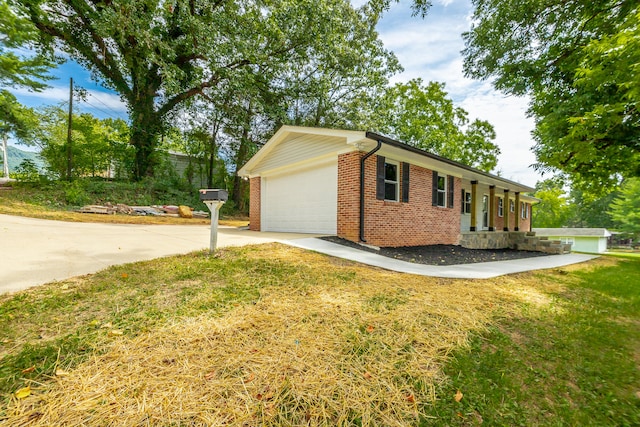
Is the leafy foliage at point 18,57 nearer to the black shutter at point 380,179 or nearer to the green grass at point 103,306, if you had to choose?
the green grass at point 103,306

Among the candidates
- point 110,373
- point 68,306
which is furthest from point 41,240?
point 110,373

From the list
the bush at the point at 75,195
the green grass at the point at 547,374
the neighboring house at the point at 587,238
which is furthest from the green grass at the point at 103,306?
the neighboring house at the point at 587,238

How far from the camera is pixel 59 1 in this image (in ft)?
39.7

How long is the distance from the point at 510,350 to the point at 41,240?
787cm

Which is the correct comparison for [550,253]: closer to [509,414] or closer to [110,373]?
[509,414]

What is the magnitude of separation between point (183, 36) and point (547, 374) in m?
17.1

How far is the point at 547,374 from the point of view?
1.95 meters

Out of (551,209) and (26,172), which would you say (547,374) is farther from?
(551,209)

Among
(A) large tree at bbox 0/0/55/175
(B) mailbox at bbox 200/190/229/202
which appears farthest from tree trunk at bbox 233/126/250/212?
(B) mailbox at bbox 200/190/229/202

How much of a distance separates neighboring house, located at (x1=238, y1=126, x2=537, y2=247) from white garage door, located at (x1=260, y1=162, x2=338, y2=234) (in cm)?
3

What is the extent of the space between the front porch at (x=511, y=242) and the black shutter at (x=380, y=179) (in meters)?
5.45

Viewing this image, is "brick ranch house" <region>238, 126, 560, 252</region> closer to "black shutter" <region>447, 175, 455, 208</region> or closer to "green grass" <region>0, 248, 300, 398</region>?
"black shutter" <region>447, 175, 455, 208</region>

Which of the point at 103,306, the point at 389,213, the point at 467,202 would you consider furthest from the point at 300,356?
the point at 467,202

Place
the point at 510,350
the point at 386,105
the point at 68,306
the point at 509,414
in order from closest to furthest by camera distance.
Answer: the point at 509,414, the point at 510,350, the point at 68,306, the point at 386,105
